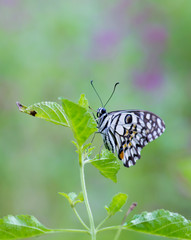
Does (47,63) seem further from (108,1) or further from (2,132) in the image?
(108,1)

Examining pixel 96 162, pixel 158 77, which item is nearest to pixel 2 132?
pixel 158 77

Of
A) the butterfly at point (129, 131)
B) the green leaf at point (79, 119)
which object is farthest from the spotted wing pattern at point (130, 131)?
the green leaf at point (79, 119)

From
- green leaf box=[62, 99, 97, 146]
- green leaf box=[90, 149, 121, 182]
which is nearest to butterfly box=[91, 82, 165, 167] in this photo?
green leaf box=[90, 149, 121, 182]

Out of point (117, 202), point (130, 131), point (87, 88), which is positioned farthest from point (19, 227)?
point (87, 88)

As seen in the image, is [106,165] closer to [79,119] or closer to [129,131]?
[79,119]

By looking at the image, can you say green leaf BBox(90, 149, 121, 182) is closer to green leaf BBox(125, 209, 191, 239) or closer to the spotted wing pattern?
green leaf BBox(125, 209, 191, 239)

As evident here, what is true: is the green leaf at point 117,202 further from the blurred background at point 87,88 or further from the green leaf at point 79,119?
the blurred background at point 87,88

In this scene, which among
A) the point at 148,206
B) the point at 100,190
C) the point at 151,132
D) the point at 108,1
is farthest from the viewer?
the point at 108,1

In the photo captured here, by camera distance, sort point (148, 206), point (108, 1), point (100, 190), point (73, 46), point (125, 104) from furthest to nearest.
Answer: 1. point (108, 1)
2. point (73, 46)
3. point (125, 104)
4. point (100, 190)
5. point (148, 206)
